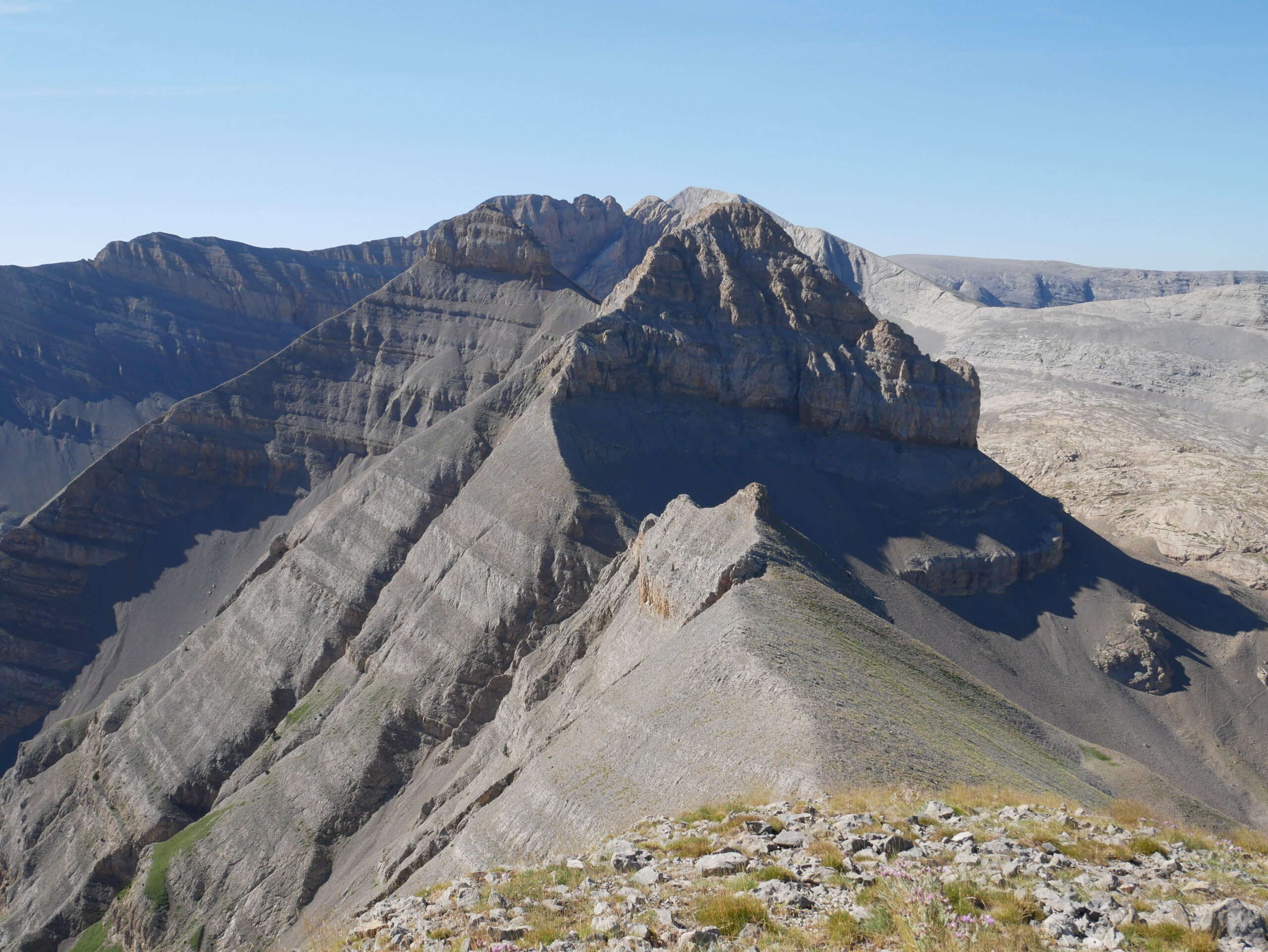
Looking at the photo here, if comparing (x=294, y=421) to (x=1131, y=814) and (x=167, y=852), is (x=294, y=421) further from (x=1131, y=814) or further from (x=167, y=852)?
(x=1131, y=814)

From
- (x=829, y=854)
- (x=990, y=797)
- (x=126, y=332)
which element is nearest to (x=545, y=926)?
(x=829, y=854)

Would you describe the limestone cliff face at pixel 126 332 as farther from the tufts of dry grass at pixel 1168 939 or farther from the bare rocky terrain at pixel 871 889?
the tufts of dry grass at pixel 1168 939

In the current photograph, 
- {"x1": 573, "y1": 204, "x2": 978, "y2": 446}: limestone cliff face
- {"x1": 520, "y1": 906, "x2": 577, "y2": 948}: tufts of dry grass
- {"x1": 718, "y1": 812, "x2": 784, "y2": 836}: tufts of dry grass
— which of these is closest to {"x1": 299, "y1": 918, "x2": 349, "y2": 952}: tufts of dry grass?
{"x1": 520, "y1": 906, "x2": 577, "y2": 948}: tufts of dry grass

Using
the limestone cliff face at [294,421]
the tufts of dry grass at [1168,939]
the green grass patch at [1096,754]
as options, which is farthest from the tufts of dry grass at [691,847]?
the limestone cliff face at [294,421]

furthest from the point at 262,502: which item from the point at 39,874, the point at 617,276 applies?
the point at 617,276

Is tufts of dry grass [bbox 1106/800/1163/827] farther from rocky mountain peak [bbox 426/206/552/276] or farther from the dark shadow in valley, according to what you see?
rocky mountain peak [bbox 426/206/552/276]
